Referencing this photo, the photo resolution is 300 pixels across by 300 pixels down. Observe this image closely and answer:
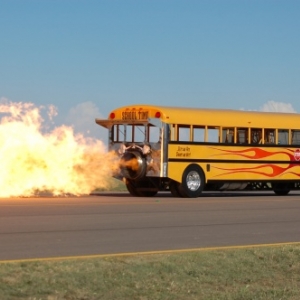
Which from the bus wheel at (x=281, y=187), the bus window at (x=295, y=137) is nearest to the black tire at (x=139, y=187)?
the bus wheel at (x=281, y=187)

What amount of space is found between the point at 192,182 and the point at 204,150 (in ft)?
3.77

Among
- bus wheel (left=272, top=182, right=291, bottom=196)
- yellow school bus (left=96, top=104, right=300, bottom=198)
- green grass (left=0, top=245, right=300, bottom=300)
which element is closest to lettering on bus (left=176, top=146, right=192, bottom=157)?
yellow school bus (left=96, top=104, right=300, bottom=198)

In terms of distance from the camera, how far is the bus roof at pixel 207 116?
1112 inches

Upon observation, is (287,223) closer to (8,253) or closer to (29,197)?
(8,253)

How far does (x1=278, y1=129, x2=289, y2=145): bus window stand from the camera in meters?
31.2

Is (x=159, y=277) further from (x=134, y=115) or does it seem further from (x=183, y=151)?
(x=134, y=115)

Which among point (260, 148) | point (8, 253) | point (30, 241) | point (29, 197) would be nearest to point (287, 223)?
point (30, 241)

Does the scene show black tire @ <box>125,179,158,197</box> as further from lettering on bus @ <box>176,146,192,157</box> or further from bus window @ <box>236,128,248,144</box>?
bus window @ <box>236,128,248,144</box>

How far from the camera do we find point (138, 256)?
41.3 feet

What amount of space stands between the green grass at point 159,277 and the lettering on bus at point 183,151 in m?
15.3

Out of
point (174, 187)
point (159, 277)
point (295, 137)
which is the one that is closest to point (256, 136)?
point (295, 137)

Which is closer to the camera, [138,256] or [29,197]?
[138,256]

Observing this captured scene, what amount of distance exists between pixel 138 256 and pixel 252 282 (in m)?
1.98

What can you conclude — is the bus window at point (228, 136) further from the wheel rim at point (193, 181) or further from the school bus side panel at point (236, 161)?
the wheel rim at point (193, 181)
